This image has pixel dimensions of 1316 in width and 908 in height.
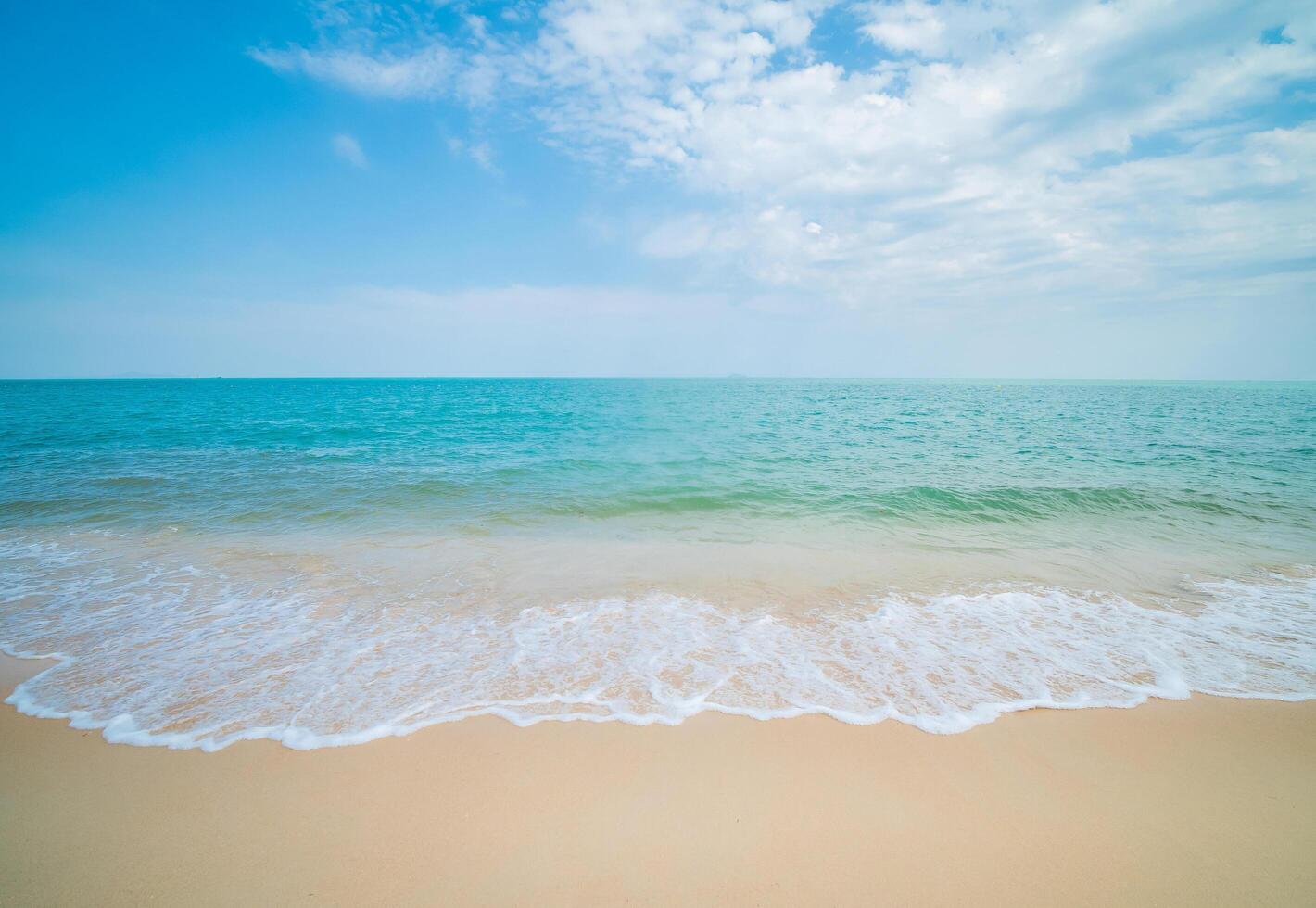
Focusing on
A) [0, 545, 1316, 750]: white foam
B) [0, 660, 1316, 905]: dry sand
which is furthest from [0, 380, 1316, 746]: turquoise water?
[0, 660, 1316, 905]: dry sand

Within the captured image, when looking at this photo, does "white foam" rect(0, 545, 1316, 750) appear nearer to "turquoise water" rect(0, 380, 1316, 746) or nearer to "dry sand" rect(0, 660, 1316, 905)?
"turquoise water" rect(0, 380, 1316, 746)

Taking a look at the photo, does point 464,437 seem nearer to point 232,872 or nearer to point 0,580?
point 0,580

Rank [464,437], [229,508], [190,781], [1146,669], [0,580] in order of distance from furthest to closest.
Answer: [464,437], [229,508], [0,580], [1146,669], [190,781]

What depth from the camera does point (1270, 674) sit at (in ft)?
16.0

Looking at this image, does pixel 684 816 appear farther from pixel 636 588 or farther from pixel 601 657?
pixel 636 588

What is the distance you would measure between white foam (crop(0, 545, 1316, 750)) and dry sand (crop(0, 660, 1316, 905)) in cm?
28

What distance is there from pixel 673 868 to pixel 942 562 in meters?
7.16

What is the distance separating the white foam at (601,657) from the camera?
13.9 ft

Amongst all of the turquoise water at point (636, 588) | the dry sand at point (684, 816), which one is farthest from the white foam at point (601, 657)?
the dry sand at point (684, 816)

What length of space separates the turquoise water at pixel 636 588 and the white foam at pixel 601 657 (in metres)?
0.03

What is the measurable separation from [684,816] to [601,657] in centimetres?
216

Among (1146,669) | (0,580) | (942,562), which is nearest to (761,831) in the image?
(1146,669)

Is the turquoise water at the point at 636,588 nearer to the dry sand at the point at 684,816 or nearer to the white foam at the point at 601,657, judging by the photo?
the white foam at the point at 601,657

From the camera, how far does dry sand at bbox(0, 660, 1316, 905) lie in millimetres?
2711
